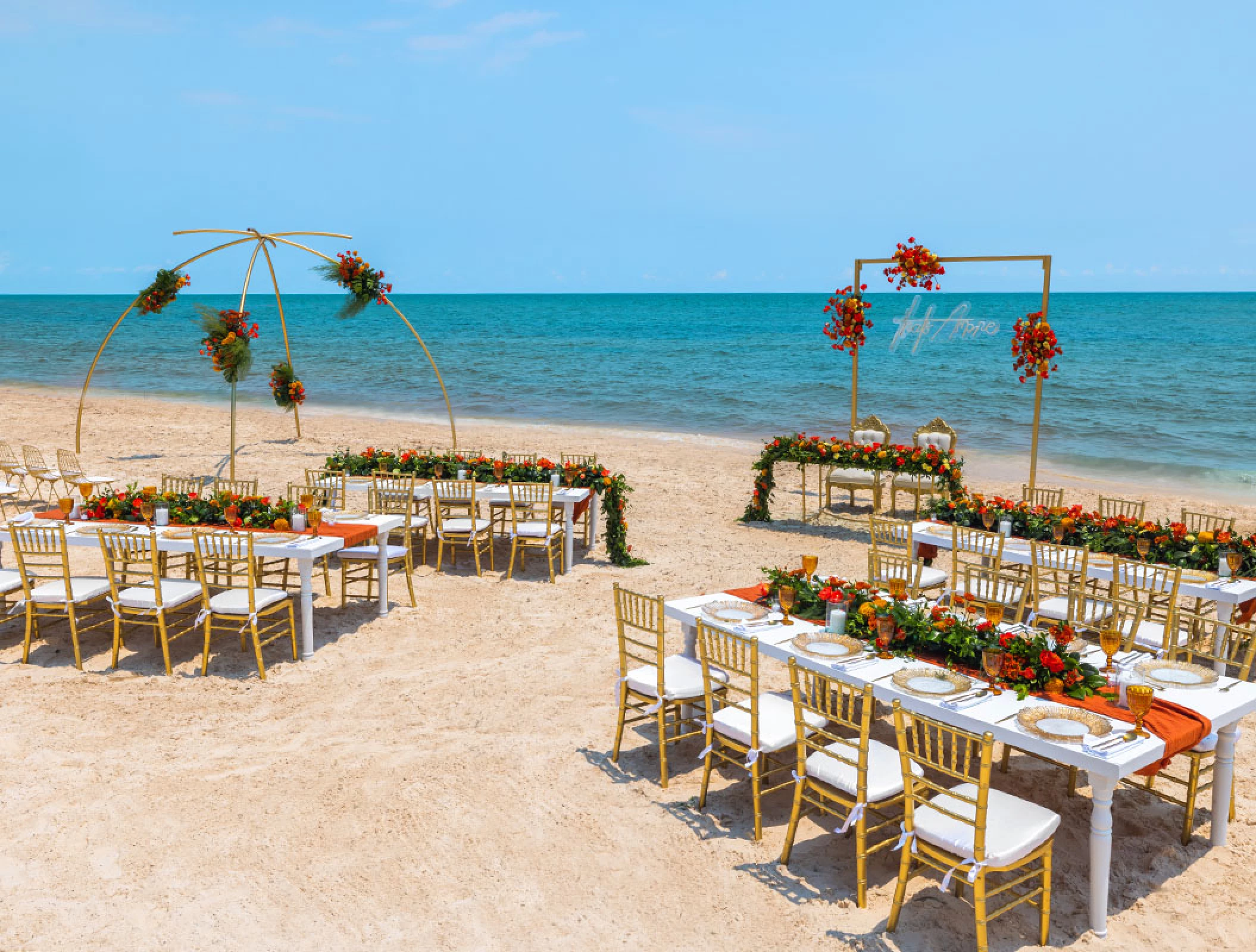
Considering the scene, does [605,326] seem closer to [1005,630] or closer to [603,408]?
[603,408]

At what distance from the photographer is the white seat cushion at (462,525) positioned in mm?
10602

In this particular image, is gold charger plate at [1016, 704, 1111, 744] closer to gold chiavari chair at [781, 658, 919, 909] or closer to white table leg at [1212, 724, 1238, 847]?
gold chiavari chair at [781, 658, 919, 909]

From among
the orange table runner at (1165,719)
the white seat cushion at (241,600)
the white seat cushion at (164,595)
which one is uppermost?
the orange table runner at (1165,719)

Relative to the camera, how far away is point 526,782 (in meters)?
5.86

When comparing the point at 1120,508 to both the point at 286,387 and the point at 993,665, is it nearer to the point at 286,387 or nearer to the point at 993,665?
the point at 993,665

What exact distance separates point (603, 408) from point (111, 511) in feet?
68.3

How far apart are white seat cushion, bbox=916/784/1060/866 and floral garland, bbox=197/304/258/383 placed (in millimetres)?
12568

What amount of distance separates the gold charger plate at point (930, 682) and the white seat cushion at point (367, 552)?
5.27m

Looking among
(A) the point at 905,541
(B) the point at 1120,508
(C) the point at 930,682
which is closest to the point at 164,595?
(C) the point at 930,682

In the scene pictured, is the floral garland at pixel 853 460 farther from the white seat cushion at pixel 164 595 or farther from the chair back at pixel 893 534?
the white seat cushion at pixel 164 595

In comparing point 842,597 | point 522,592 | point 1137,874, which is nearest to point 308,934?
point 842,597

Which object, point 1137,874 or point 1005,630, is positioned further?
point 1005,630

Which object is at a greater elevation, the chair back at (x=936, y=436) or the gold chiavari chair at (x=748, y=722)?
the chair back at (x=936, y=436)

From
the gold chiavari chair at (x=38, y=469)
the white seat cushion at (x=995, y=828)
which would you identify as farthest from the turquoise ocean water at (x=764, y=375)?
the gold chiavari chair at (x=38, y=469)
